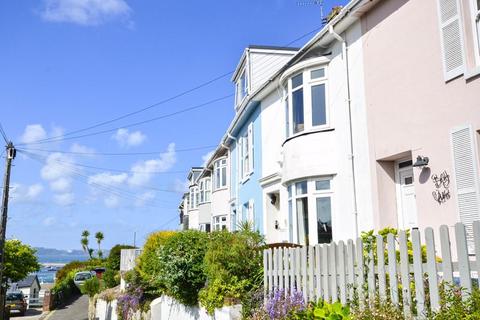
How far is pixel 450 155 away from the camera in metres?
8.34

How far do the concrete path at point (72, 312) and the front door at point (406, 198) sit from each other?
25632 mm

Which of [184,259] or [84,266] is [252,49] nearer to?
[184,259]

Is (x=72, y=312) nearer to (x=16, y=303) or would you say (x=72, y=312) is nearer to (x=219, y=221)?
(x=16, y=303)

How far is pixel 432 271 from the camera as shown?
4.88m

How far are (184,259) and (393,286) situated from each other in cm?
736

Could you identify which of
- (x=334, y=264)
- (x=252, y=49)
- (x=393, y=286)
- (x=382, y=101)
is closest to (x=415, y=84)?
(x=382, y=101)

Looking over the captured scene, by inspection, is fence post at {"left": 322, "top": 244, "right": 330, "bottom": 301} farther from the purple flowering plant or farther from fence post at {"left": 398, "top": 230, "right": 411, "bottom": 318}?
fence post at {"left": 398, "top": 230, "right": 411, "bottom": 318}

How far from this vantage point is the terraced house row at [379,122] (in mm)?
8234

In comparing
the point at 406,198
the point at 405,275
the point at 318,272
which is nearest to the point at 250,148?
the point at 406,198

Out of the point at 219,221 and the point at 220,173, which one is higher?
the point at 220,173

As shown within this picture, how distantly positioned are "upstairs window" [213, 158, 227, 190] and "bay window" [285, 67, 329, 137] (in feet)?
43.3

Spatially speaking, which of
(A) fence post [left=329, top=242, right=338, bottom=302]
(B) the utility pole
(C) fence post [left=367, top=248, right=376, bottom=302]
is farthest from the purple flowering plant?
(B) the utility pole

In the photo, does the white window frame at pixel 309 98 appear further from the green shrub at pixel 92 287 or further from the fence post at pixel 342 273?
the green shrub at pixel 92 287

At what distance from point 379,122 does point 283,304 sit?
16.3 ft
